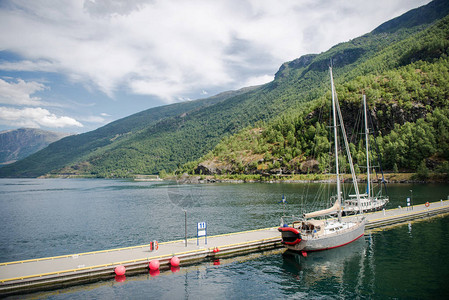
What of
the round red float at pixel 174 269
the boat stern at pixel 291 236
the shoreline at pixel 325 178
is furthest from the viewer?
the shoreline at pixel 325 178

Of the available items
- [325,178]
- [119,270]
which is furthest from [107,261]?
[325,178]

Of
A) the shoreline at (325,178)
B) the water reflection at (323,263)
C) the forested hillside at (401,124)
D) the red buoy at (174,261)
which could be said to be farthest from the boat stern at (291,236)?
the forested hillside at (401,124)

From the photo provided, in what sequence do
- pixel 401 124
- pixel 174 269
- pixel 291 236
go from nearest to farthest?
pixel 174 269 < pixel 291 236 < pixel 401 124

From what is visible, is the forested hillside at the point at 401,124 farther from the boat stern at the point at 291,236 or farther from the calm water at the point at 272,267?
the boat stern at the point at 291,236

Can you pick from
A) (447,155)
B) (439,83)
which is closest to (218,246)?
(447,155)

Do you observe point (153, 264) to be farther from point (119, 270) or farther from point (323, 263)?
point (323, 263)

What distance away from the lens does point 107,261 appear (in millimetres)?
29469

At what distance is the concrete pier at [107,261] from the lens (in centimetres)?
2516

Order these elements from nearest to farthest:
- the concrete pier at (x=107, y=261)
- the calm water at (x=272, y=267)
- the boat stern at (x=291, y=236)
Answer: the calm water at (x=272, y=267) → the concrete pier at (x=107, y=261) → the boat stern at (x=291, y=236)

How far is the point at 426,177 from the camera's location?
12106 cm

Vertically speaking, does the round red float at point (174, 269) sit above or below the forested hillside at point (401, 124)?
below

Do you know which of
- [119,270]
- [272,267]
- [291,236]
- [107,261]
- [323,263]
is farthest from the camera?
[291,236]

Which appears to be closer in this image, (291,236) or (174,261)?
(174,261)

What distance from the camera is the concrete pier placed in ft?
82.5
